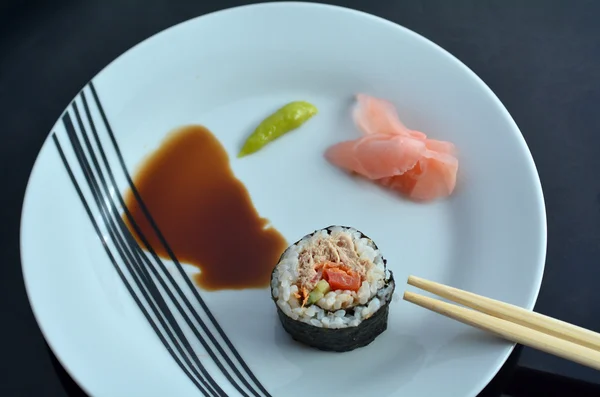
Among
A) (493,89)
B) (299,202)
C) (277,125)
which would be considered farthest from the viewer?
(493,89)

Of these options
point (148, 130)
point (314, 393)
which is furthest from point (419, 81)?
point (314, 393)

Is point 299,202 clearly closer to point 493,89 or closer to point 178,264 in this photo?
point 178,264

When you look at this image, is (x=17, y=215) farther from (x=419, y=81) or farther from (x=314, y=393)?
(x=419, y=81)

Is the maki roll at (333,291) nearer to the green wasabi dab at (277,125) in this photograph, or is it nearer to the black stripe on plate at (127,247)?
the black stripe on plate at (127,247)

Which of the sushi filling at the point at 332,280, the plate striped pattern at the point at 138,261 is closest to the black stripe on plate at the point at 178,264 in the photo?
the plate striped pattern at the point at 138,261

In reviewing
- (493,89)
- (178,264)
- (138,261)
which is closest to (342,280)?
(178,264)

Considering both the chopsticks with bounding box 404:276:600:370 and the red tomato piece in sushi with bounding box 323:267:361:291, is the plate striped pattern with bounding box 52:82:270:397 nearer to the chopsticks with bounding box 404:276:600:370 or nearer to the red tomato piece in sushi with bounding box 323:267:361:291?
the red tomato piece in sushi with bounding box 323:267:361:291

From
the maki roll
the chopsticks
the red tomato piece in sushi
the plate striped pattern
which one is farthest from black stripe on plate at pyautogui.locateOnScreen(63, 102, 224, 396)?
the chopsticks
